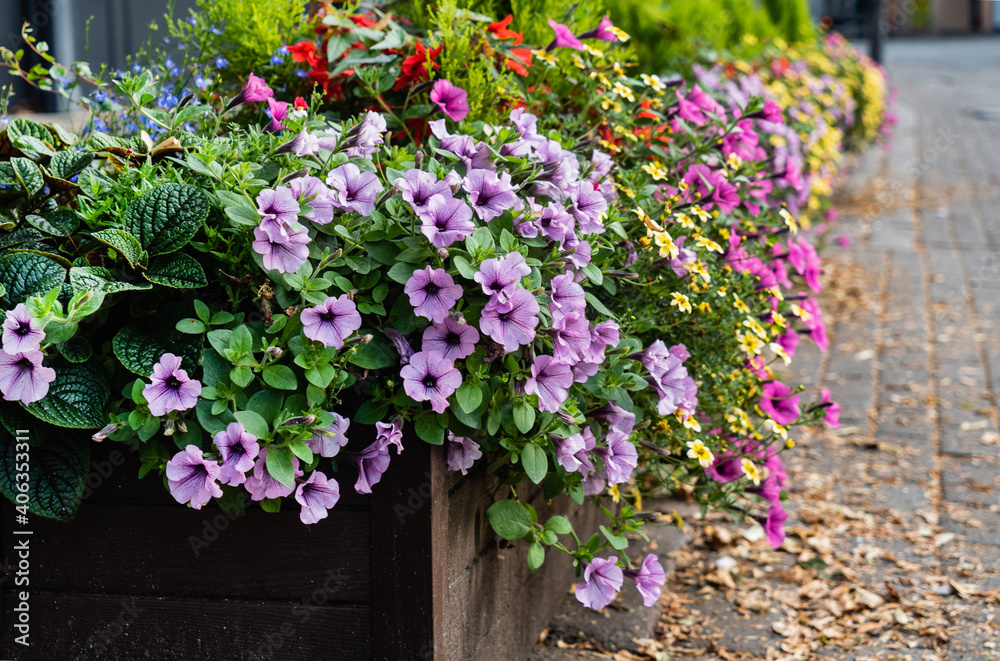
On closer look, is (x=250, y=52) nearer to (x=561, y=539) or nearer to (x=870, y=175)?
(x=561, y=539)

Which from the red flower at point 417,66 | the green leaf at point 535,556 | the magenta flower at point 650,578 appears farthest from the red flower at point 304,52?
the magenta flower at point 650,578

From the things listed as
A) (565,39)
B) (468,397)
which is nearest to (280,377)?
(468,397)

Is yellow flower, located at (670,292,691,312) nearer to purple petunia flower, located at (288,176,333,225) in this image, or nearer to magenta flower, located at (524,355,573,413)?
magenta flower, located at (524,355,573,413)

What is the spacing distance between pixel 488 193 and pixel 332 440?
547 mm

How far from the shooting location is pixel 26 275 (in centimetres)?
161

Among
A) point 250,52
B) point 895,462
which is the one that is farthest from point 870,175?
point 250,52

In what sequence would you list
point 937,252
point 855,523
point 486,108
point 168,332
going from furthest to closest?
point 937,252, point 855,523, point 486,108, point 168,332

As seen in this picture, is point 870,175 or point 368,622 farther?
point 870,175

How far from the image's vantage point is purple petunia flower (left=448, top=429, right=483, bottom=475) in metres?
1.69

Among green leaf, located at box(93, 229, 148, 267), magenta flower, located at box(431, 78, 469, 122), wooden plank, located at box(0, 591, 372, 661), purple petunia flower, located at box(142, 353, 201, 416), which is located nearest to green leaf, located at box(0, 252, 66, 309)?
green leaf, located at box(93, 229, 148, 267)

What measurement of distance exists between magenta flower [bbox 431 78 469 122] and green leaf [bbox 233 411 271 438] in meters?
0.93

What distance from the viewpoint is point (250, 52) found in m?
2.45

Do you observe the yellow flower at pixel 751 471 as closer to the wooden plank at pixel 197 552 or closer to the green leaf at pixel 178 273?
the wooden plank at pixel 197 552

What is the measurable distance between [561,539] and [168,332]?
3.86ft
